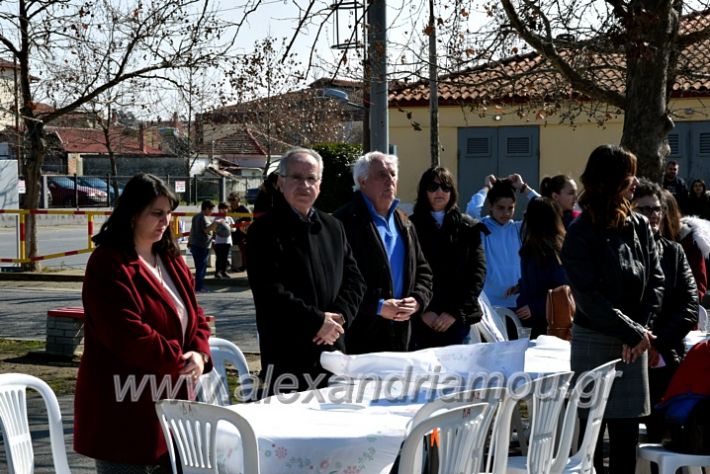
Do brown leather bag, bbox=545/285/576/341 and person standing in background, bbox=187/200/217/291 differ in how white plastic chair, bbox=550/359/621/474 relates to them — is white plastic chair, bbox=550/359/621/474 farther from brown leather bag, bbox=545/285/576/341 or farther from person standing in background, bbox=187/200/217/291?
person standing in background, bbox=187/200/217/291

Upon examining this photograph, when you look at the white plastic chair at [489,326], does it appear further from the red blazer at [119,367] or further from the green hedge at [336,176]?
the green hedge at [336,176]

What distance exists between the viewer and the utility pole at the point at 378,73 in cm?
1041

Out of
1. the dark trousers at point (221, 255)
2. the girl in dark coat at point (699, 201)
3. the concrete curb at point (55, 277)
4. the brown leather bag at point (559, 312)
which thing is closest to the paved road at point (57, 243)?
the concrete curb at point (55, 277)

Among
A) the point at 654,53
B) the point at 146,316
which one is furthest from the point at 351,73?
the point at 146,316

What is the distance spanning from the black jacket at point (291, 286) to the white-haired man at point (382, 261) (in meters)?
0.55

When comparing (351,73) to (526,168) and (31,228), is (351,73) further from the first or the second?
(526,168)

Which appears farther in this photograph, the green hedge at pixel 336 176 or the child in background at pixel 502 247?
the green hedge at pixel 336 176

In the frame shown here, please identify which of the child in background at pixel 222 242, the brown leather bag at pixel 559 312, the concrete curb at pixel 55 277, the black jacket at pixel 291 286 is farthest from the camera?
the concrete curb at pixel 55 277

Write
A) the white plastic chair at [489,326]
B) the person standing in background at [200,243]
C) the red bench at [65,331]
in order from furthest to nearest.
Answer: the person standing in background at [200,243], the red bench at [65,331], the white plastic chair at [489,326]

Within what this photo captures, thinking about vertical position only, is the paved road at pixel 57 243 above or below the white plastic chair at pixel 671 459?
below

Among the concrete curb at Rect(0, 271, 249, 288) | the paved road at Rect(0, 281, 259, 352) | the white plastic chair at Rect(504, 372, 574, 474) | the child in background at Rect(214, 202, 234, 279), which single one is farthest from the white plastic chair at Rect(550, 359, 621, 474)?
the concrete curb at Rect(0, 271, 249, 288)

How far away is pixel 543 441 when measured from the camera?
185 inches

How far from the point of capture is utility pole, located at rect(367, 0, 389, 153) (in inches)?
410

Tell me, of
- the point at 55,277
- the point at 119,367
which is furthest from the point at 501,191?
the point at 55,277
